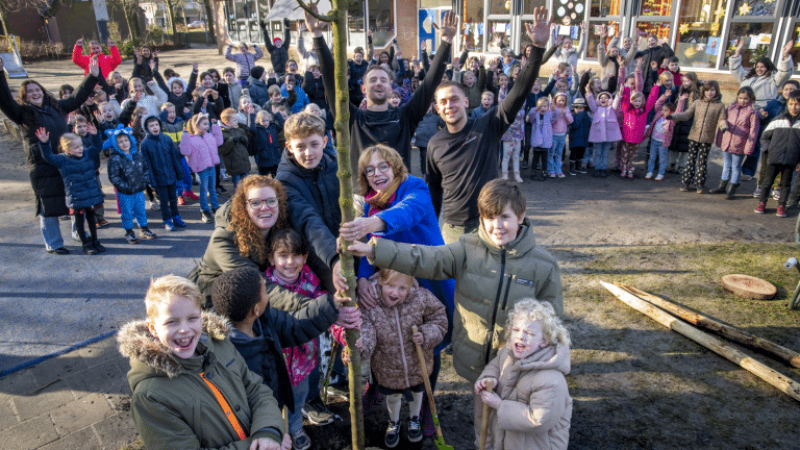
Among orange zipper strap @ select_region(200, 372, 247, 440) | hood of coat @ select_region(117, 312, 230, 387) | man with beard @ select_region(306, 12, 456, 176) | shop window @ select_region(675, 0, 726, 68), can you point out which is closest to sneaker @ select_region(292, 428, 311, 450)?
orange zipper strap @ select_region(200, 372, 247, 440)

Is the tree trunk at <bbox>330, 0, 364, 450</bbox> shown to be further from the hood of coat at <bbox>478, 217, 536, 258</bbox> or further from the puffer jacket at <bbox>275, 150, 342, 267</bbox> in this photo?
the hood of coat at <bbox>478, 217, 536, 258</bbox>

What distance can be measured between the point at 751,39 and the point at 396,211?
566 inches

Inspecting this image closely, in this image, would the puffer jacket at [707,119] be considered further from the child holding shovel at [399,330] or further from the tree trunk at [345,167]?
the tree trunk at [345,167]

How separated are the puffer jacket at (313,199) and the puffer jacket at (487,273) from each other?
55 cm

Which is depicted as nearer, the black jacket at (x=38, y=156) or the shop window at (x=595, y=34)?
the black jacket at (x=38, y=156)

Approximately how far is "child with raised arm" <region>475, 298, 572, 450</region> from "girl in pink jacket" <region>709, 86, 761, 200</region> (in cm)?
683

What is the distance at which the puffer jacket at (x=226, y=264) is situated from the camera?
2.88m

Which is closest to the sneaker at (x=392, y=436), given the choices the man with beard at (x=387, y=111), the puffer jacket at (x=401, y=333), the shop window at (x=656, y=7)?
the puffer jacket at (x=401, y=333)

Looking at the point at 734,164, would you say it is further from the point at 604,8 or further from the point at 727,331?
the point at 604,8

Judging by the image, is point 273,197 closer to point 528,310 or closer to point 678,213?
point 528,310

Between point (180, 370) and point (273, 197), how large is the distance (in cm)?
122

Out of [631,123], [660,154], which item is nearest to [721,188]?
[660,154]

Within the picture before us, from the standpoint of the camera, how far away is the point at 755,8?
1263cm

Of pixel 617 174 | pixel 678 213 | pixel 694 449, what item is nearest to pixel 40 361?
pixel 694 449
